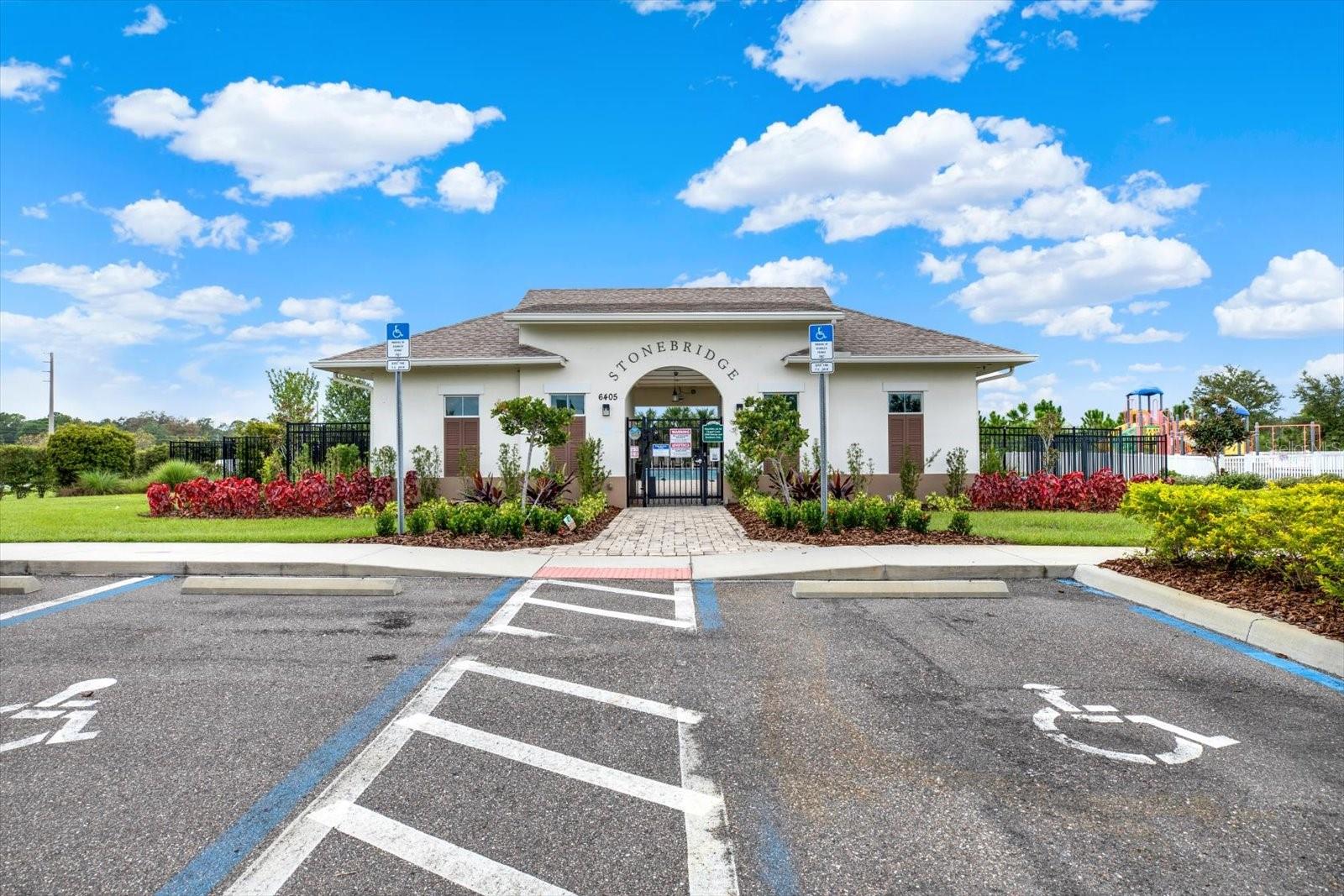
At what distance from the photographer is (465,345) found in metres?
18.4

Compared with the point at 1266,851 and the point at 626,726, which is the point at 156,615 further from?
the point at 1266,851

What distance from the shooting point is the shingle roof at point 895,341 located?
17.6 metres

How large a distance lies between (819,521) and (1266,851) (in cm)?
897

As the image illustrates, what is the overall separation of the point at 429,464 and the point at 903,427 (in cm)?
1124

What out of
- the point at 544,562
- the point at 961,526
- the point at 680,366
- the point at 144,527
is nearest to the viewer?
the point at 544,562

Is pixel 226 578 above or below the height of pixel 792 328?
below

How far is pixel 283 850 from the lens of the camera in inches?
117

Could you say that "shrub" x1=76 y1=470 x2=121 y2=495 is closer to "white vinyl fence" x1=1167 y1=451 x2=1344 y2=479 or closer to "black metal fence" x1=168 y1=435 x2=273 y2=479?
"black metal fence" x1=168 y1=435 x2=273 y2=479

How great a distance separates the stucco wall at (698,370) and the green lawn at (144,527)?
13.8 feet

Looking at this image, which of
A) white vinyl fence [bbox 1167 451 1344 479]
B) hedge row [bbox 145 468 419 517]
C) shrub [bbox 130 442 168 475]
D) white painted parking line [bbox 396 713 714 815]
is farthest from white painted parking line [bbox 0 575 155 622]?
white vinyl fence [bbox 1167 451 1344 479]

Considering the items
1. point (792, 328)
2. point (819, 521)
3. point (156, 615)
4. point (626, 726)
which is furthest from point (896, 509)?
point (156, 615)

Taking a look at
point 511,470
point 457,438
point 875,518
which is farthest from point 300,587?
point 457,438

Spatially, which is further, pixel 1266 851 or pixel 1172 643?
pixel 1172 643

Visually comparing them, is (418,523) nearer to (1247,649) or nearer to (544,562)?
(544,562)
